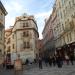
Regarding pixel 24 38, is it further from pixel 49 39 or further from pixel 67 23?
pixel 67 23

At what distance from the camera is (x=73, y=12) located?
41.4 m

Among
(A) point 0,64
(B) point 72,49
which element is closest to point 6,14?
(A) point 0,64

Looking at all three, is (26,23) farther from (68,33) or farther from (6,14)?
(68,33)

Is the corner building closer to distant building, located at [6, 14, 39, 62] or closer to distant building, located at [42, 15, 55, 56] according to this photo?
distant building, located at [6, 14, 39, 62]

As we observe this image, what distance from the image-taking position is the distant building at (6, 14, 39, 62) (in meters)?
58.1

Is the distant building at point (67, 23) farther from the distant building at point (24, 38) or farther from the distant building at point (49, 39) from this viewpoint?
the distant building at point (49, 39)

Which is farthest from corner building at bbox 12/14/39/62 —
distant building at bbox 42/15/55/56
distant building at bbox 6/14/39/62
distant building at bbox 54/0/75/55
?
distant building at bbox 54/0/75/55

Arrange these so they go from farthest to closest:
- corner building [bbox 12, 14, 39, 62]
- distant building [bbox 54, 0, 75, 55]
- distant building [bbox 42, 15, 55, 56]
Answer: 1. distant building [bbox 42, 15, 55, 56]
2. corner building [bbox 12, 14, 39, 62]
3. distant building [bbox 54, 0, 75, 55]

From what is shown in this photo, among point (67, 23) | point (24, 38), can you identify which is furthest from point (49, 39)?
point (67, 23)

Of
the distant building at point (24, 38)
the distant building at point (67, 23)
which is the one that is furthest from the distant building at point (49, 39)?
the distant building at point (67, 23)

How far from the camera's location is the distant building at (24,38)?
190 ft

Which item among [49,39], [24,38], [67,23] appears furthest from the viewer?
[49,39]

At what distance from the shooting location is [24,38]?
59906mm

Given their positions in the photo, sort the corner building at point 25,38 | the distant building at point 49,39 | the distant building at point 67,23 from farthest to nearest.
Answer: the distant building at point 49,39 < the corner building at point 25,38 < the distant building at point 67,23
